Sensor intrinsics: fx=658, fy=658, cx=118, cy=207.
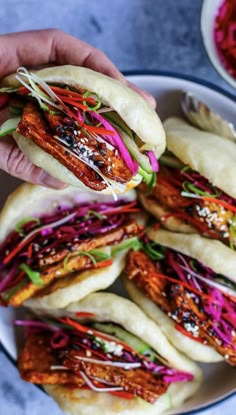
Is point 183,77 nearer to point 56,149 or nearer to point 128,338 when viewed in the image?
point 56,149

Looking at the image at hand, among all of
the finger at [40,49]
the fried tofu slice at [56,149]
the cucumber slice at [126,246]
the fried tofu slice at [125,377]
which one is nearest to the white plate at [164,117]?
the fried tofu slice at [125,377]

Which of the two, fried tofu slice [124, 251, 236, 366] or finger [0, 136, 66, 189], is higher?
finger [0, 136, 66, 189]

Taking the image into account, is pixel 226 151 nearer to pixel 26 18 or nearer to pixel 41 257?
pixel 41 257

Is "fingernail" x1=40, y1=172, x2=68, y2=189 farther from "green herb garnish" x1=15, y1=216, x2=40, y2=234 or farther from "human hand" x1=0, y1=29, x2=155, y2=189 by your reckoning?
"green herb garnish" x1=15, y1=216, x2=40, y2=234

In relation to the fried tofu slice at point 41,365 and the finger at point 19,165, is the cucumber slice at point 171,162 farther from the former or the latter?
the fried tofu slice at point 41,365

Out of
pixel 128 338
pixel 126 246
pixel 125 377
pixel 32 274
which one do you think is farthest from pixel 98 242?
pixel 125 377

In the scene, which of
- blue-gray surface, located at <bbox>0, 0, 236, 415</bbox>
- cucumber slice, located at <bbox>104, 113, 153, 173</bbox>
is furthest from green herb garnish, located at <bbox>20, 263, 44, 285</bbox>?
cucumber slice, located at <bbox>104, 113, 153, 173</bbox>

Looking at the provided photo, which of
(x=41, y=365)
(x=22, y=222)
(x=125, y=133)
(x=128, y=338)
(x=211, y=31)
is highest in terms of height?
(x=211, y=31)
